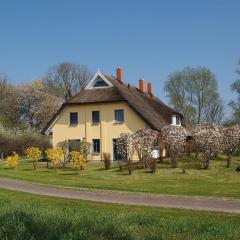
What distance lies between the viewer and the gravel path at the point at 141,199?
15375 millimetres

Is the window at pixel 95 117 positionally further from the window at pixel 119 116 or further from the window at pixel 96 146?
the window at pixel 119 116

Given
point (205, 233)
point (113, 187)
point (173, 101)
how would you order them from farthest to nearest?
point (173, 101), point (113, 187), point (205, 233)

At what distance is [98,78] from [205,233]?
36.9 meters

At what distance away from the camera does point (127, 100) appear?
42625 mm

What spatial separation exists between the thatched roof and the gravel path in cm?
2107

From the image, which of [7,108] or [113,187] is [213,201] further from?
[7,108]

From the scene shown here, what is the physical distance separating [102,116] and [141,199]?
90.3 ft

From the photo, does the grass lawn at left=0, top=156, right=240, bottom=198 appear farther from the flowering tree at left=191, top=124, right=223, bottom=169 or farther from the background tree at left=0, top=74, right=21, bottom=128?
the background tree at left=0, top=74, right=21, bottom=128

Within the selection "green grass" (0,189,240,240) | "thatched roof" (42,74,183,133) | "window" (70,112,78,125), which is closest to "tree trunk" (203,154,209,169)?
"thatched roof" (42,74,183,133)

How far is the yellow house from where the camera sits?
4319 centimetres

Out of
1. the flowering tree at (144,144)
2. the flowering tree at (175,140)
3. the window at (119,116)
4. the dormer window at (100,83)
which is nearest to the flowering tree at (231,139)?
the flowering tree at (175,140)

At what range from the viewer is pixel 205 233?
30.7ft

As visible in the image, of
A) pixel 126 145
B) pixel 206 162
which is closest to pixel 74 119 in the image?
pixel 126 145

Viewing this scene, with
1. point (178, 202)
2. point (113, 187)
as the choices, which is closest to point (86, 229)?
point (178, 202)
